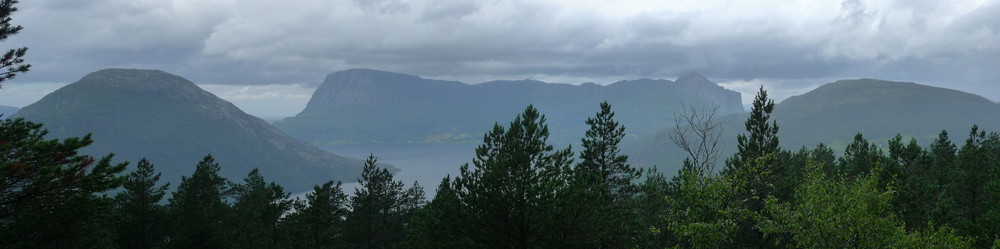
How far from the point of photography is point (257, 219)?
3981cm

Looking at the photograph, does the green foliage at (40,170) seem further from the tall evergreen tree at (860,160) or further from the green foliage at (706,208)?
the tall evergreen tree at (860,160)

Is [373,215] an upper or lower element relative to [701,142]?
lower

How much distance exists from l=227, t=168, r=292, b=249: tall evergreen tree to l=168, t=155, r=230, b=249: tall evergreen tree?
134cm

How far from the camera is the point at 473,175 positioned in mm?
26297

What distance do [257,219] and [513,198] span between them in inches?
947

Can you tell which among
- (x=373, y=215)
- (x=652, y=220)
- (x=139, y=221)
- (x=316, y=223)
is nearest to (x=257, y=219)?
(x=316, y=223)

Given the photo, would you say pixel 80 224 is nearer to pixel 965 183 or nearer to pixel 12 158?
pixel 12 158

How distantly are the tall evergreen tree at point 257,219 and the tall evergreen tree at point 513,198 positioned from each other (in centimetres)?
2009

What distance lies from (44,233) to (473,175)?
21746 mm

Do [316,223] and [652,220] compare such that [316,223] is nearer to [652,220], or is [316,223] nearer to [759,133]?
[652,220]

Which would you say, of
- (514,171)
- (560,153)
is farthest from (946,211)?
(514,171)

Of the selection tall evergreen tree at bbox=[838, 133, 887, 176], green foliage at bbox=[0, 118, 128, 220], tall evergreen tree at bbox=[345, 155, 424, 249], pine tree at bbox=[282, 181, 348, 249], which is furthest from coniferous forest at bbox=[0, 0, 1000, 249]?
tall evergreen tree at bbox=[345, 155, 424, 249]

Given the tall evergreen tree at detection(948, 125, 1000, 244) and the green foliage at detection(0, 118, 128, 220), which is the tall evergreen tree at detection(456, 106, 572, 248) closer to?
the green foliage at detection(0, 118, 128, 220)

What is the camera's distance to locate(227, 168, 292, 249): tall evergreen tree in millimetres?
38406
